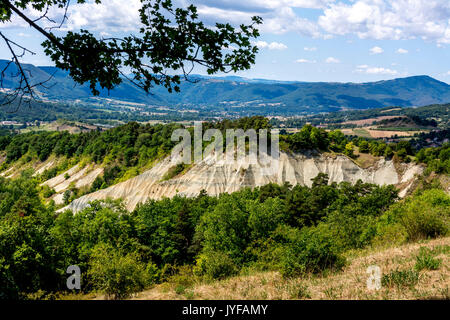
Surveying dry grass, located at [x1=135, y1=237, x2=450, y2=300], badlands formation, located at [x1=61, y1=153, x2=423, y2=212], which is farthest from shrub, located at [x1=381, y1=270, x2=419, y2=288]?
badlands formation, located at [x1=61, y1=153, x2=423, y2=212]

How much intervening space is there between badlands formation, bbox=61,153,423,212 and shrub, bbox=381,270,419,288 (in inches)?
2205

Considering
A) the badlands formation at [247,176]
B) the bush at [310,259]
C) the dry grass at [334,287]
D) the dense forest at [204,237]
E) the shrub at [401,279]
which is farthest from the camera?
the badlands formation at [247,176]

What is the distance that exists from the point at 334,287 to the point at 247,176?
187ft

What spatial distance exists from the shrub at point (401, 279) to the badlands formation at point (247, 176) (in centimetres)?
5601

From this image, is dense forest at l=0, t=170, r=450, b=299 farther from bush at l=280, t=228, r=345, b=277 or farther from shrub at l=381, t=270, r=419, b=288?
shrub at l=381, t=270, r=419, b=288

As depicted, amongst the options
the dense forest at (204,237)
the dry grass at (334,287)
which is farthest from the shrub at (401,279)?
the dense forest at (204,237)

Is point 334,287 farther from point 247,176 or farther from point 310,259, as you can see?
point 247,176

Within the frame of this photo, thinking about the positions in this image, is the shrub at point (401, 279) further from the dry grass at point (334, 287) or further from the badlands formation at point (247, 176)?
the badlands formation at point (247, 176)

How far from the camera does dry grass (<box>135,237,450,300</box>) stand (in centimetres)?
889

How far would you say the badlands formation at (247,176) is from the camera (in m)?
66.3

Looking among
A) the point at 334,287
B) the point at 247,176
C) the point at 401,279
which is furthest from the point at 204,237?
the point at 247,176

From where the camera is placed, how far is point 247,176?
219 feet
